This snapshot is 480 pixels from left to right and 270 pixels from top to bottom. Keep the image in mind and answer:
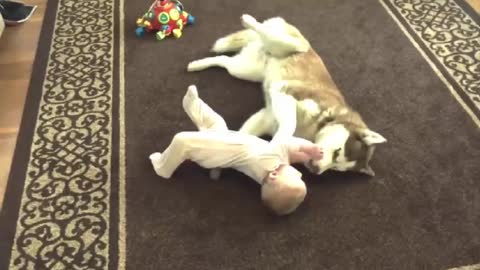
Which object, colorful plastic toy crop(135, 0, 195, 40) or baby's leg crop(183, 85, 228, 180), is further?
colorful plastic toy crop(135, 0, 195, 40)

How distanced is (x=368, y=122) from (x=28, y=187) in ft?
4.11

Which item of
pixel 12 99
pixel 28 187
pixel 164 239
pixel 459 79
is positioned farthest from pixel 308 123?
pixel 12 99

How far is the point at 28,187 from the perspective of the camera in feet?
5.68

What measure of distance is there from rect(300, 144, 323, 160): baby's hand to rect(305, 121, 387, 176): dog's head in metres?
0.02

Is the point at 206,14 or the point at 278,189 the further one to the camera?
the point at 206,14

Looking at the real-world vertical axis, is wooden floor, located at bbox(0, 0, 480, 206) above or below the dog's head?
below

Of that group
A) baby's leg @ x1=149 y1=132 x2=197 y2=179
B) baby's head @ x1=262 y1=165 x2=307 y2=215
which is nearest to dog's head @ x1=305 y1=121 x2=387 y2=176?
baby's head @ x1=262 y1=165 x2=307 y2=215

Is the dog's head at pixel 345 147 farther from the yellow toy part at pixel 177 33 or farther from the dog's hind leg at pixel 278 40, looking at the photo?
the yellow toy part at pixel 177 33

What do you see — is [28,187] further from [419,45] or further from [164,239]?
[419,45]

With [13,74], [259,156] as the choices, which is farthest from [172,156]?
[13,74]

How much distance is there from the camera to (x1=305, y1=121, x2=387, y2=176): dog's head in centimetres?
166

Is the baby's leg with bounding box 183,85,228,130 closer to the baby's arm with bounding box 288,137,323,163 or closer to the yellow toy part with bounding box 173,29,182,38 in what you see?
the baby's arm with bounding box 288,137,323,163

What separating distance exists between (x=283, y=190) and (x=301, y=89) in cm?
45

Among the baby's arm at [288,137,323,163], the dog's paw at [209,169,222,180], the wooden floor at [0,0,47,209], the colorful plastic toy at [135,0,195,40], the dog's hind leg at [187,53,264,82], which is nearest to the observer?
the baby's arm at [288,137,323,163]
